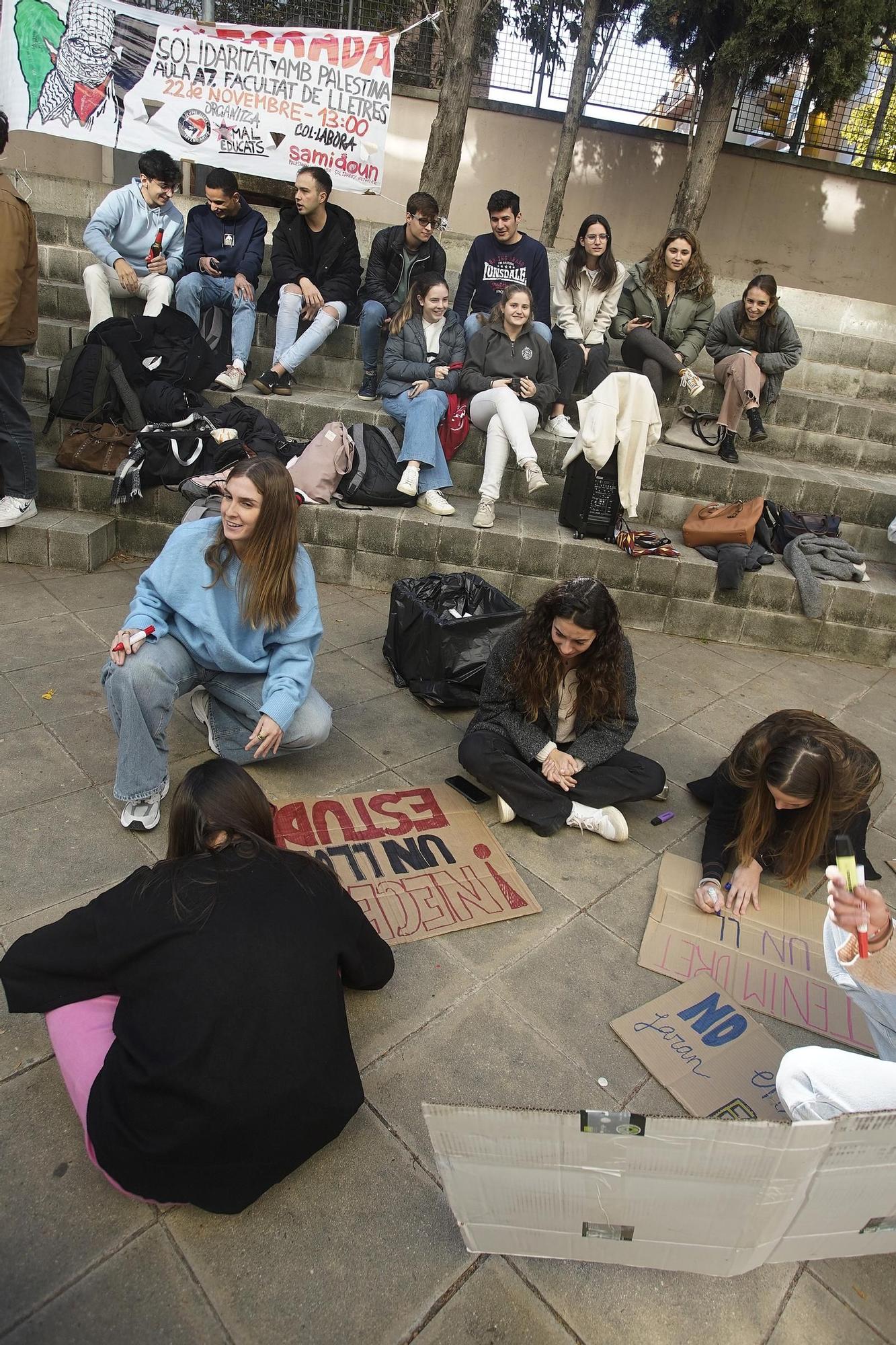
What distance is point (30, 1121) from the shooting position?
1.94m

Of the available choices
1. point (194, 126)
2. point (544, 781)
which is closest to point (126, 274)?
point (194, 126)

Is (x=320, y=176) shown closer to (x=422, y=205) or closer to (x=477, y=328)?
(x=422, y=205)

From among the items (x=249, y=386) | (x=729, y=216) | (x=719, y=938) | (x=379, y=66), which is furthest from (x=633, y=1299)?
(x=729, y=216)

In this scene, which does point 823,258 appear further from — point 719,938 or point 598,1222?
point 598,1222

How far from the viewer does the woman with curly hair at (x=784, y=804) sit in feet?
8.77

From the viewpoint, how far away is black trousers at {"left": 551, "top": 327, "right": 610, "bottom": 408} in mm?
6312

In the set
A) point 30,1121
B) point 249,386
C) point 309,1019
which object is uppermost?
point 249,386

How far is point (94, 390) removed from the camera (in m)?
5.09

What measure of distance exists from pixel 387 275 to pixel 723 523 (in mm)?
3238

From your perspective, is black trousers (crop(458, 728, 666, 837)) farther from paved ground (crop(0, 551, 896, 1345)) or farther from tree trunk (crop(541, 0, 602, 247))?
tree trunk (crop(541, 0, 602, 247))

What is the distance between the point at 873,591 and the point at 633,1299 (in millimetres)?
4649

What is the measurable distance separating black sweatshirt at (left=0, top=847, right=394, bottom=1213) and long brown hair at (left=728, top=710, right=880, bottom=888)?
162 centimetres

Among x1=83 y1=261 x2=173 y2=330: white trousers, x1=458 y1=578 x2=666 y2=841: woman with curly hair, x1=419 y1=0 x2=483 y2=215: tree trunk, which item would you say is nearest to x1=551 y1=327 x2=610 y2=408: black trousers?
x1=83 y1=261 x2=173 y2=330: white trousers

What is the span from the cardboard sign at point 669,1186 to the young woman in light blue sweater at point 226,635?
1.67 metres
